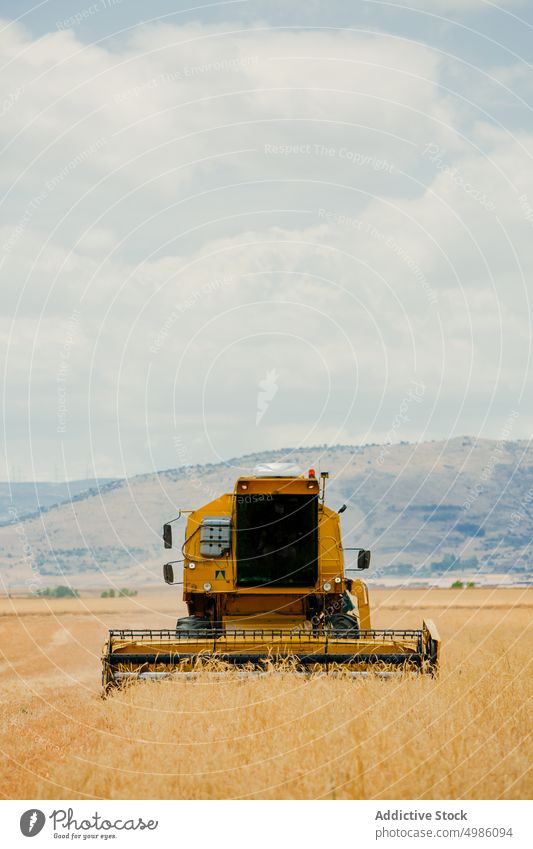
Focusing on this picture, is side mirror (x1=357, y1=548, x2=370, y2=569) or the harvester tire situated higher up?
side mirror (x1=357, y1=548, x2=370, y2=569)

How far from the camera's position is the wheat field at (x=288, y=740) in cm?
1025

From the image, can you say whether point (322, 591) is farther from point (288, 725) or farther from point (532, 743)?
point (532, 743)

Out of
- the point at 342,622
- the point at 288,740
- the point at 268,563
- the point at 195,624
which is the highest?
the point at 268,563

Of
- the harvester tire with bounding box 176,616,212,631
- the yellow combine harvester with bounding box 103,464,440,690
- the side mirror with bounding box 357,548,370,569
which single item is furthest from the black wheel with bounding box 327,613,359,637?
the harvester tire with bounding box 176,616,212,631

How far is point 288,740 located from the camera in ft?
38.2

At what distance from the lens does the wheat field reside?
33.6 feet

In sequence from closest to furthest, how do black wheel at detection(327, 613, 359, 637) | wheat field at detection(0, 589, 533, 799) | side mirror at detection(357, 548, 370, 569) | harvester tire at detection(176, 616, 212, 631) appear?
1. wheat field at detection(0, 589, 533, 799)
2. side mirror at detection(357, 548, 370, 569)
3. black wheel at detection(327, 613, 359, 637)
4. harvester tire at detection(176, 616, 212, 631)

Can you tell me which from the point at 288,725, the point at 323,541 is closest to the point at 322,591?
the point at 323,541

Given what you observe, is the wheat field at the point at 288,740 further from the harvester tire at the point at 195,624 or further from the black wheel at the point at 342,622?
the harvester tire at the point at 195,624

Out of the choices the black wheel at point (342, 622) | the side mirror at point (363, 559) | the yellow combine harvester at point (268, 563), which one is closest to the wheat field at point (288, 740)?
the black wheel at point (342, 622)

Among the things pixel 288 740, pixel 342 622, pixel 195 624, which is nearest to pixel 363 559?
pixel 342 622

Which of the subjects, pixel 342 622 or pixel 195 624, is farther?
pixel 195 624

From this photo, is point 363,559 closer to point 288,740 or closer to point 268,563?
point 268,563

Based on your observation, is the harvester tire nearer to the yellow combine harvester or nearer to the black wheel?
the yellow combine harvester
